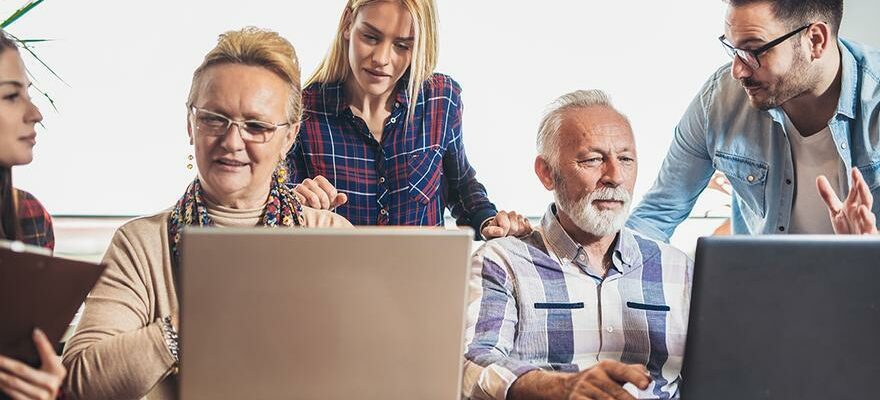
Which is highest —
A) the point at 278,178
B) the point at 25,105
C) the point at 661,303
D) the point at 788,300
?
the point at 25,105

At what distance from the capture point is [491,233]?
2.02m

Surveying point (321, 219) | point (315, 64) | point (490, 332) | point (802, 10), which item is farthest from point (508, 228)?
point (315, 64)

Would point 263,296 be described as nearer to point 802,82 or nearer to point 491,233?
point 491,233

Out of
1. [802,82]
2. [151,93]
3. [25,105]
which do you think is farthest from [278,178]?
[151,93]

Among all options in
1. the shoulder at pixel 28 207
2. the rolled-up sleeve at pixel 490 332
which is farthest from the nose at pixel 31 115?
the rolled-up sleeve at pixel 490 332

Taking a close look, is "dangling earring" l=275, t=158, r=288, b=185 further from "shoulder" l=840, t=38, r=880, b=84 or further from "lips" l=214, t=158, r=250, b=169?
"shoulder" l=840, t=38, r=880, b=84

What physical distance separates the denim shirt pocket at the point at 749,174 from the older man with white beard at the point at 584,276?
1.75 feet

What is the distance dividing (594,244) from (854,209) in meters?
0.54

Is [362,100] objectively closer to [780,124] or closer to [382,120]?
[382,120]

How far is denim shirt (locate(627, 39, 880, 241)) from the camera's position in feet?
7.65

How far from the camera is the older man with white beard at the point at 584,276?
74.2 inches

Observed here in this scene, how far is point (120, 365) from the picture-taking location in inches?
55.3

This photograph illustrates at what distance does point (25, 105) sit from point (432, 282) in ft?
2.94

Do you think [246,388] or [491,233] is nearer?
[246,388]
